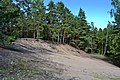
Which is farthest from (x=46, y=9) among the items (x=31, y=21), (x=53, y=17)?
(x=31, y=21)

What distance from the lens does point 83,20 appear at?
7262 cm

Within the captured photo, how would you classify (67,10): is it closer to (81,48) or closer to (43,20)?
(43,20)

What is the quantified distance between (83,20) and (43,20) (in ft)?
52.5

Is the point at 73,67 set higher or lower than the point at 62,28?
lower

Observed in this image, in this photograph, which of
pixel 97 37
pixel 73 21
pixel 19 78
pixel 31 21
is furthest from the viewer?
pixel 97 37

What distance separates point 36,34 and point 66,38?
11.4 m

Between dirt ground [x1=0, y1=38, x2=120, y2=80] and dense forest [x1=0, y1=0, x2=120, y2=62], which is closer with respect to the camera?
dirt ground [x1=0, y1=38, x2=120, y2=80]

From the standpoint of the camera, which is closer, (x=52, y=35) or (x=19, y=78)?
(x=19, y=78)

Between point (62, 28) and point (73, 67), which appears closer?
point (73, 67)

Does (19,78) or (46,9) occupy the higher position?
(46,9)

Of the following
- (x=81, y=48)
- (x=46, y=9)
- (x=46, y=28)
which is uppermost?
(x=46, y=9)

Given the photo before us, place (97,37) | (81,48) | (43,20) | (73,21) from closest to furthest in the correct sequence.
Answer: (43,20)
(73,21)
(81,48)
(97,37)

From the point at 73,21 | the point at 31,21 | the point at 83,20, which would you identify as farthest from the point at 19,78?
the point at 83,20

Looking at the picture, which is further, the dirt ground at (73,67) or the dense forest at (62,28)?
the dense forest at (62,28)
